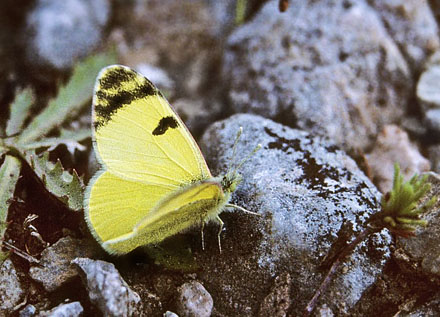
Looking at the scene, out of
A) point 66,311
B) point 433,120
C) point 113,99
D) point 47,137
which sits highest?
point 113,99

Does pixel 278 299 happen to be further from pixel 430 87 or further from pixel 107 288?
pixel 430 87

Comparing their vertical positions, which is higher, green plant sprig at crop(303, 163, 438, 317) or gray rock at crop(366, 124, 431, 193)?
green plant sprig at crop(303, 163, 438, 317)

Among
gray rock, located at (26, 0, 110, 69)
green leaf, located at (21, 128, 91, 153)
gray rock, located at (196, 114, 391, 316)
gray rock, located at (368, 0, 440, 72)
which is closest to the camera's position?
gray rock, located at (196, 114, 391, 316)

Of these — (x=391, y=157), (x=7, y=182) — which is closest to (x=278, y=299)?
(x=391, y=157)

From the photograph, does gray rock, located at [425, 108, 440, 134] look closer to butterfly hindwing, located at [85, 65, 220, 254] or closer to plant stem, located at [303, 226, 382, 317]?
plant stem, located at [303, 226, 382, 317]

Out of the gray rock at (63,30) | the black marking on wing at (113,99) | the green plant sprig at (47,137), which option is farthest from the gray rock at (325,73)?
the gray rock at (63,30)

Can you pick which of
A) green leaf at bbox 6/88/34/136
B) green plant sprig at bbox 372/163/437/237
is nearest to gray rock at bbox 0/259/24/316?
green leaf at bbox 6/88/34/136

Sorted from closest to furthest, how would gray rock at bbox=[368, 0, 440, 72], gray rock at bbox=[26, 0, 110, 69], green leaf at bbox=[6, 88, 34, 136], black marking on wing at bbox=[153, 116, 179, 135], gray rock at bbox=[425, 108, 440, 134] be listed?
black marking on wing at bbox=[153, 116, 179, 135] → green leaf at bbox=[6, 88, 34, 136] → gray rock at bbox=[425, 108, 440, 134] → gray rock at bbox=[368, 0, 440, 72] → gray rock at bbox=[26, 0, 110, 69]

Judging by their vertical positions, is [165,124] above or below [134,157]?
above
